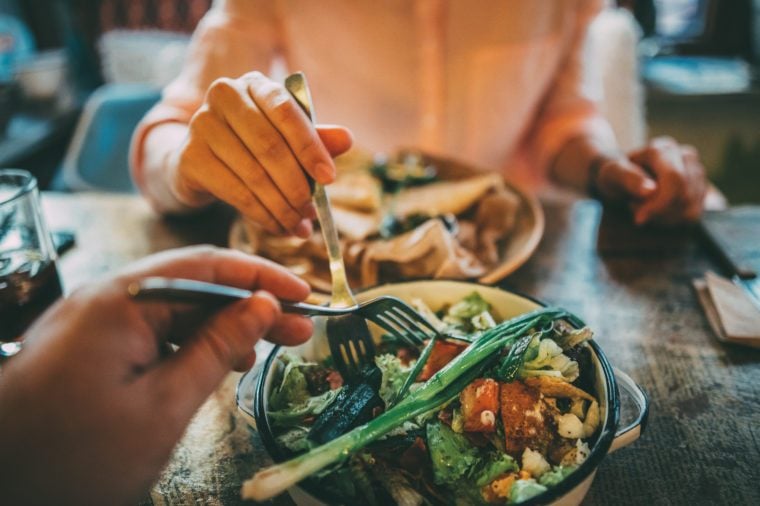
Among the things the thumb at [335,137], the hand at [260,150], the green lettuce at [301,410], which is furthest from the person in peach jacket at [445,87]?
the green lettuce at [301,410]

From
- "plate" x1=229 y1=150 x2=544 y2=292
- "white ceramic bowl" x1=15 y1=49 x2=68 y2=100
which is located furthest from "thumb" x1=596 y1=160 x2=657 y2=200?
"white ceramic bowl" x1=15 y1=49 x2=68 y2=100

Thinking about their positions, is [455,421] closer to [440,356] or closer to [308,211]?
[440,356]

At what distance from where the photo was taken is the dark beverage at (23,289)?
3.05 ft

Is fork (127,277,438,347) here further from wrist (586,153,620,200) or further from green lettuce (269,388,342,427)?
wrist (586,153,620,200)

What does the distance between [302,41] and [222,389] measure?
136cm

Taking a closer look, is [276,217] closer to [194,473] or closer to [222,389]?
[222,389]

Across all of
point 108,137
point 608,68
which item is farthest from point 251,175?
point 608,68

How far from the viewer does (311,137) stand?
836 mm

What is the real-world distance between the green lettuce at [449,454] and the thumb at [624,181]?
0.89m

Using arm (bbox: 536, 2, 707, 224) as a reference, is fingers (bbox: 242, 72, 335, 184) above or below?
above

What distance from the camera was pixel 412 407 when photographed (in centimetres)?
65

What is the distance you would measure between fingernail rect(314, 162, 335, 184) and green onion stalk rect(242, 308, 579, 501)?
13.2 inches

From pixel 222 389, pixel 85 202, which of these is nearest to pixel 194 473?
pixel 222 389

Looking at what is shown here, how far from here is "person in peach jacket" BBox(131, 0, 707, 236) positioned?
A: 1363 millimetres
